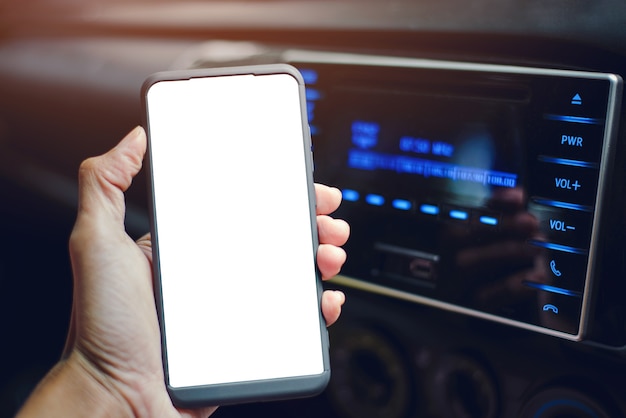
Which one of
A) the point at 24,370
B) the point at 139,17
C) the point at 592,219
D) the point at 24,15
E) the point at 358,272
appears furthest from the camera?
the point at 24,370

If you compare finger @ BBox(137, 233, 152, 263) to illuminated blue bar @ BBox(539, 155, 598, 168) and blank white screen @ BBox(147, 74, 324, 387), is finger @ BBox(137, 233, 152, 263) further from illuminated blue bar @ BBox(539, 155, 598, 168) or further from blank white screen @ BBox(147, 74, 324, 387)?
illuminated blue bar @ BBox(539, 155, 598, 168)

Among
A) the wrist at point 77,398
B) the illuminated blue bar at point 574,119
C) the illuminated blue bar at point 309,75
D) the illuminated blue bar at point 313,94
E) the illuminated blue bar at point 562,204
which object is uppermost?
the illuminated blue bar at point 309,75

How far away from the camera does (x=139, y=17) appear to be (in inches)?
32.3

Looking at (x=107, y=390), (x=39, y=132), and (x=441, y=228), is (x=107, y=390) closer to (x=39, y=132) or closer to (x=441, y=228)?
(x=441, y=228)

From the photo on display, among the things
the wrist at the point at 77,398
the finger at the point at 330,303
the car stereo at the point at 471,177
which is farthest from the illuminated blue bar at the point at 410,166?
the wrist at the point at 77,398

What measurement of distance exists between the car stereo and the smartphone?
7 cm

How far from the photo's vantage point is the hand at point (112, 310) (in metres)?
0.61

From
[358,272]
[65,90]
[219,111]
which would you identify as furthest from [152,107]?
[65,90]

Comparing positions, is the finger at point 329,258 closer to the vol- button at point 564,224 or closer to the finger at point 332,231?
the finger at point 332,231

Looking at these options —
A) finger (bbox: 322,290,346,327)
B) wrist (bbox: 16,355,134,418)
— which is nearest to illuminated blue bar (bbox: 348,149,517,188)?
finger (bbox: 322,290,346,327)

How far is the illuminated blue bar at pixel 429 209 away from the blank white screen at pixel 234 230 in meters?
0.10

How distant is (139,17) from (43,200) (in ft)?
1.01

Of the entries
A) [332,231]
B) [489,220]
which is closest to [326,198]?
[332,231]

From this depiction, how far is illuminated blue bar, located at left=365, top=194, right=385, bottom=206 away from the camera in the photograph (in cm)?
64
